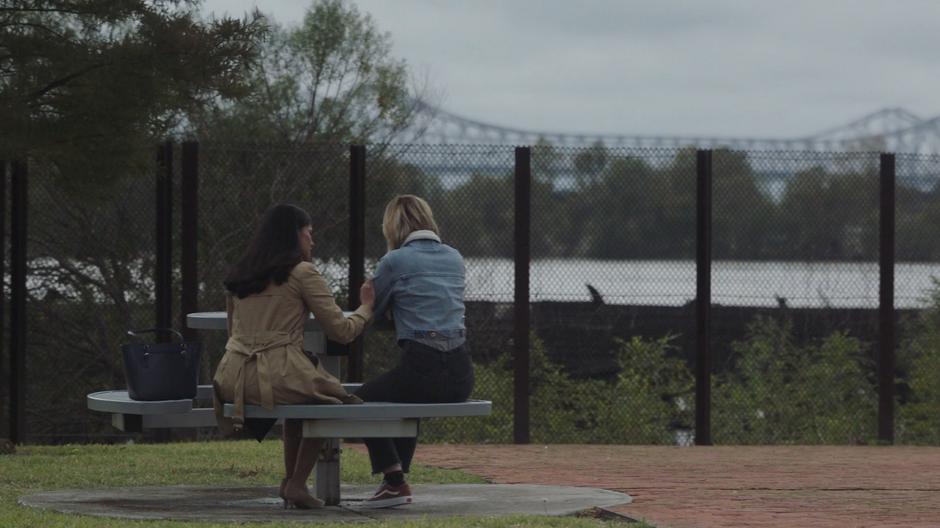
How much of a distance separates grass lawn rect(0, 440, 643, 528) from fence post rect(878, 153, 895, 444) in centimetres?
423

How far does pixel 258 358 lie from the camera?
6746 mm

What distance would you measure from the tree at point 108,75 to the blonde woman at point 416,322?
10.2 feet

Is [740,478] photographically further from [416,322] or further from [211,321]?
[211,321]

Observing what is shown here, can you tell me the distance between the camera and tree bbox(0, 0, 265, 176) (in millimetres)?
9711

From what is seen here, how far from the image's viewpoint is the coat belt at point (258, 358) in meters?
6.67

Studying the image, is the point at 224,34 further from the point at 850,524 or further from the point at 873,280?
the point at 873,280

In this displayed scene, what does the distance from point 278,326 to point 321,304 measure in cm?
20

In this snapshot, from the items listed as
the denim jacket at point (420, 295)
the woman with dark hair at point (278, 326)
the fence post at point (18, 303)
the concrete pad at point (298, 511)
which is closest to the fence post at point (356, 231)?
the fence post at point (18, 303)

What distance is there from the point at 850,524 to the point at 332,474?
2.23 meters

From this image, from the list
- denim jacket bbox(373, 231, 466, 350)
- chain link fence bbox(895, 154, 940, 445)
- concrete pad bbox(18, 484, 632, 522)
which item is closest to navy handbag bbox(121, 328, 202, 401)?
concrete pad bbox(18, 484, 632, 522)

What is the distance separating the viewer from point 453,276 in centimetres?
712

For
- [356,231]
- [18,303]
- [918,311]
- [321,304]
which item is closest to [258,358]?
[321,304]

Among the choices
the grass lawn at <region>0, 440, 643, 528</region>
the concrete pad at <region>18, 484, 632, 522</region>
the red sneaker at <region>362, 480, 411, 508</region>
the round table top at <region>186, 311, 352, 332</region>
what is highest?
the round table top at <region>186, 311, 352, 332</region>

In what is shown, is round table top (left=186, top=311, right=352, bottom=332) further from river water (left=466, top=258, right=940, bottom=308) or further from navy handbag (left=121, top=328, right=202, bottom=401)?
river water (left=466, top=258, right=940, bottom=308)
